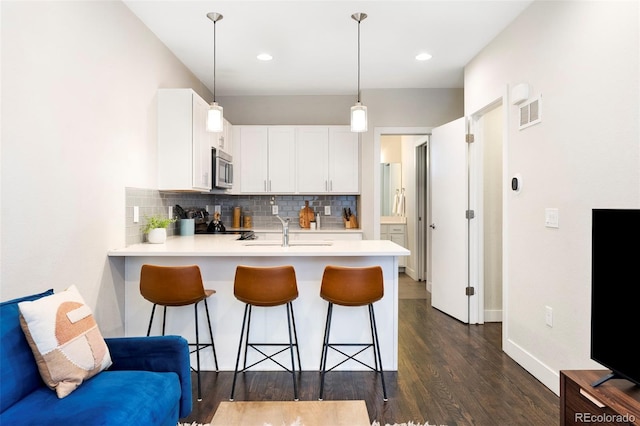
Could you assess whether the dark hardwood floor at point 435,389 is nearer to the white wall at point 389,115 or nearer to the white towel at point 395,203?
the white wall at point 389,115

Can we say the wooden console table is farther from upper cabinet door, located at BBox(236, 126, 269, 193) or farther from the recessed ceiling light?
upper cabinet door, located at BBox(236, 126, 269, 193)

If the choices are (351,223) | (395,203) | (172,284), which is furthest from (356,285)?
(395,203)

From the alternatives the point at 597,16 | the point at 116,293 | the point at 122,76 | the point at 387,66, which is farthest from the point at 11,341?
the point at 387,66

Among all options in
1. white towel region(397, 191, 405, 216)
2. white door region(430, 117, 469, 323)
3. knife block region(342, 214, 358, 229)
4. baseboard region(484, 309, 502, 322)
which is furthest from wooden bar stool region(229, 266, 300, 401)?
white towel region(397, 191, 405, 216)

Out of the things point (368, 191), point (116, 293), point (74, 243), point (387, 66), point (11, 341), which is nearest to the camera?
point (11, 341)

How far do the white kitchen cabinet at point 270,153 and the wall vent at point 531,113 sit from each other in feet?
9.79

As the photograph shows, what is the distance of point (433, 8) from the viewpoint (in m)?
3.09

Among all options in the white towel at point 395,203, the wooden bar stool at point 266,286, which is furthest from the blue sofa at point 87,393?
the white towel at point 395,203

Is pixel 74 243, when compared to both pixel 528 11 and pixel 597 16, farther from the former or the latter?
pixel 528 11

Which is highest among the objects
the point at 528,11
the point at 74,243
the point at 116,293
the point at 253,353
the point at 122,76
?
the point at 528,11

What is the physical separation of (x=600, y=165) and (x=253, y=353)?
261cm

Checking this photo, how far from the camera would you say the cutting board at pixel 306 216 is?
5504 mm

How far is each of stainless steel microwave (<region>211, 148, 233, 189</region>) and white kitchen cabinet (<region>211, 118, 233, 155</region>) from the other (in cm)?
8

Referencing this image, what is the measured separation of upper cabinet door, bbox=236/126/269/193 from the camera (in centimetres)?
533
